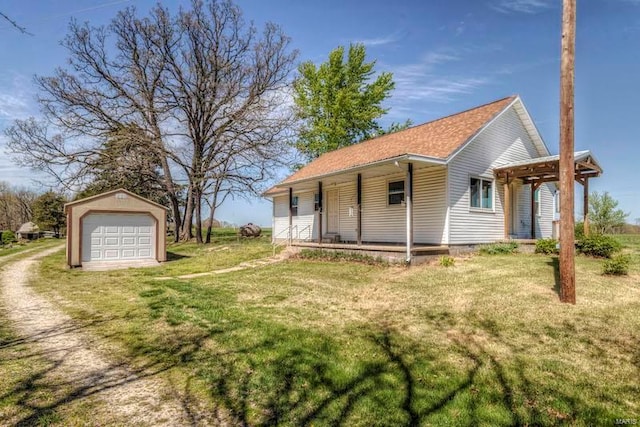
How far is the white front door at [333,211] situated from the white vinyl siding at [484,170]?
20.2 ft

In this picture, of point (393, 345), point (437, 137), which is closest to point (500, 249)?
point (437, 137)

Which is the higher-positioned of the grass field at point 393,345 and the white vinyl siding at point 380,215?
the white vinyl siding at point 380,215

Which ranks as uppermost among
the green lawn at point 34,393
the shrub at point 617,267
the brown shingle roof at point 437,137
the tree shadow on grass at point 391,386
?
the brown shingle roof at point 437,137

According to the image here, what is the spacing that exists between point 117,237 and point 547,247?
15843mm

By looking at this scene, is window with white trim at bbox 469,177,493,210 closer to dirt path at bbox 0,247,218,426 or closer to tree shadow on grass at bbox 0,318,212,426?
tree shadow on grass at bbox 0,318,212,426

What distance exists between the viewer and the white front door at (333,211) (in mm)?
17478

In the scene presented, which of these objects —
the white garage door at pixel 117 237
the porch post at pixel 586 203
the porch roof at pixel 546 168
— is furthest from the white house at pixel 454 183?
the white garage door at pixel 117 237

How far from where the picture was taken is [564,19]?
6.59 m

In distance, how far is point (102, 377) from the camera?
152 inches

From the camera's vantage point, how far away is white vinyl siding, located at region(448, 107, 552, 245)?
41.3 ft

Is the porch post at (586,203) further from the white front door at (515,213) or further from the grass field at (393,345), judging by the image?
the grass field at (393,345)

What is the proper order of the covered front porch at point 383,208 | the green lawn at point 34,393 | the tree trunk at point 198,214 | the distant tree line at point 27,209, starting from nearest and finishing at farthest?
the green lawn at point 34,393 < the covered front porch at point 383,208 < the tree trunk at point 198,214 < the distant tree line at point 27,209

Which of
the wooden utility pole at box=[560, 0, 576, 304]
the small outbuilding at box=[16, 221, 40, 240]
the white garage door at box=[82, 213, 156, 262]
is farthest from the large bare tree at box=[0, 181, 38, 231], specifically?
the wooden utility pole at box=[560, 0, 576, 304]

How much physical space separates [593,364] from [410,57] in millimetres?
15586
